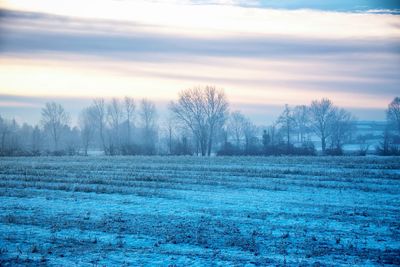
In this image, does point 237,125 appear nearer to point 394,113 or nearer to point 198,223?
point 394,113

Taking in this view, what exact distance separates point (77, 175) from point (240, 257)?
1902 cm

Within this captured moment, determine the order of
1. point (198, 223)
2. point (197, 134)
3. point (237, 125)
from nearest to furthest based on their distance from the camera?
point (198, 223)
point (197, 134)
point (237, 125)

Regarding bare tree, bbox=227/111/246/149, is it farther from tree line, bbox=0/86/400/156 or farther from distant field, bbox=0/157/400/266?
distant field, bbox=0/157/400/266

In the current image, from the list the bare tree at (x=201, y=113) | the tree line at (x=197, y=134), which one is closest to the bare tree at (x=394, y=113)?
the tree line at (x=197, y=134)

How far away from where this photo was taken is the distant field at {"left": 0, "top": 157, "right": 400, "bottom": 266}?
8.94 metres

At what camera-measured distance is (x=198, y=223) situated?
40.7ft

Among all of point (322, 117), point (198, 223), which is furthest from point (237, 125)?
point (198, 223)

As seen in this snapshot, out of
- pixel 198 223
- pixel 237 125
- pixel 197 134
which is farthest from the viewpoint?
pixel 237 125

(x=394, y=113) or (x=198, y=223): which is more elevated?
(x=394, y=113)

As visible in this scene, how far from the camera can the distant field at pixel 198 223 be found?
894cm

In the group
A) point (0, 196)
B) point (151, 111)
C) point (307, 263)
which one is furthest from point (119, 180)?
point (151, 111)

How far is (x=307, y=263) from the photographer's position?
333 inches

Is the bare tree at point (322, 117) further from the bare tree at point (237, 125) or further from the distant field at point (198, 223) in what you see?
the distant field at point (198, 223)

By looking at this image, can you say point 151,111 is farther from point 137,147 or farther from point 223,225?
point 223,225
